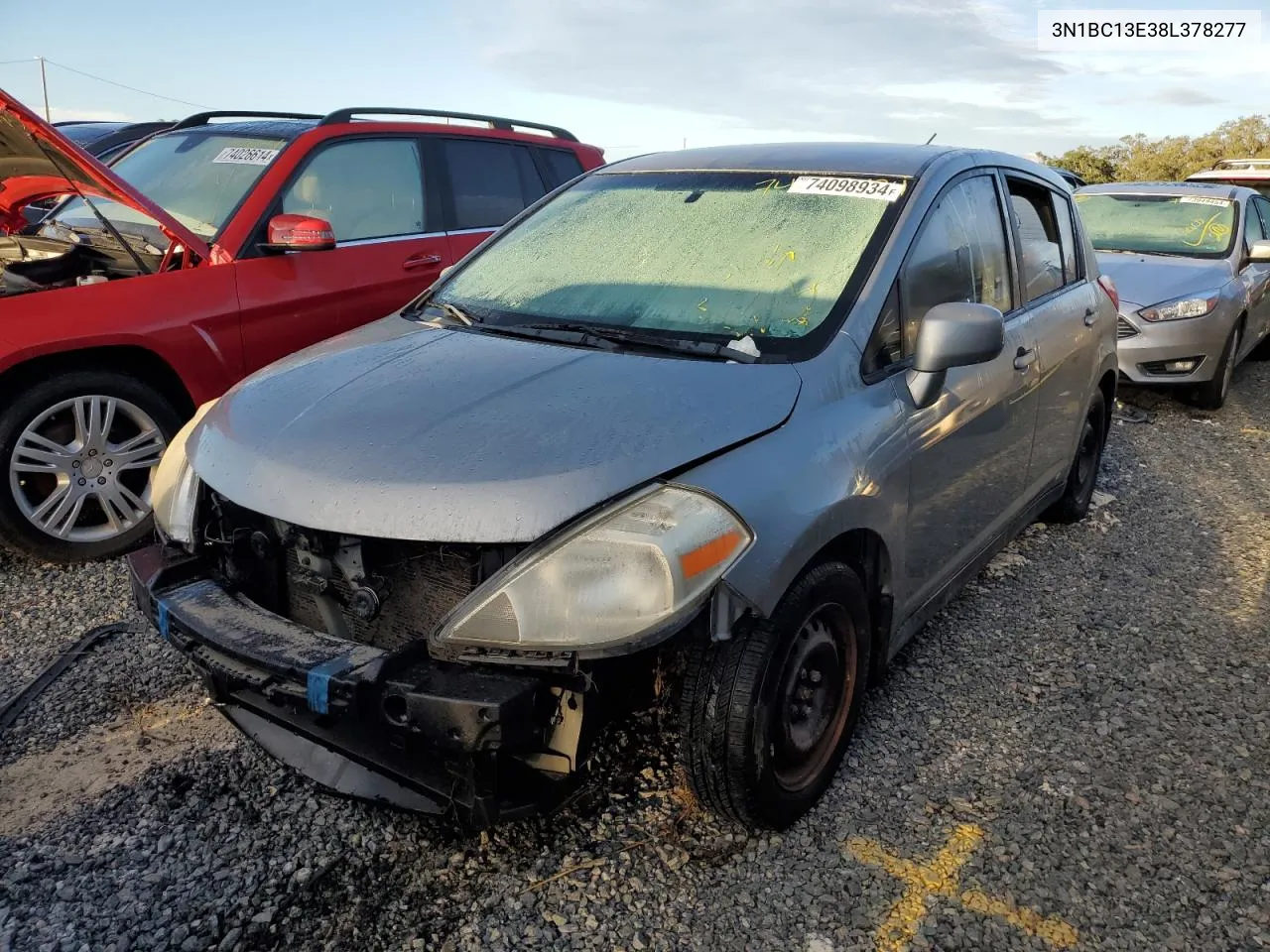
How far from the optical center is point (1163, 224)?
319 inches

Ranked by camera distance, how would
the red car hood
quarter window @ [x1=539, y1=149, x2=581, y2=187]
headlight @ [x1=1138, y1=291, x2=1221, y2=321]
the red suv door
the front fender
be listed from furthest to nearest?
headlight @ [x1=1138, y1=291, x2=1221, y2=321] → quarter window @ [x1=539, y1=149, x2=581, y2=187] → the red suv door → the red car hood → the front fender

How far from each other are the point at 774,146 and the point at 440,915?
8.63ft

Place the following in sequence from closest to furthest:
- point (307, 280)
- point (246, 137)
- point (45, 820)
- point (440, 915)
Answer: point (440, 915)
point (45, 820)
point (307, 280)
point (246, 137)

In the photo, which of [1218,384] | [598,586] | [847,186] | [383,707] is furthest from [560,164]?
[1218,384]

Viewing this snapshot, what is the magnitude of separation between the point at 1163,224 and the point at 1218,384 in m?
1.69

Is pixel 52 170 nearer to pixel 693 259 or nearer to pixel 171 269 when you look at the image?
pixel 171 269

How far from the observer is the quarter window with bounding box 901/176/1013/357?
2.75 metres

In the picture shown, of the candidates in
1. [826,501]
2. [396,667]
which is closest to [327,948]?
[396,667]

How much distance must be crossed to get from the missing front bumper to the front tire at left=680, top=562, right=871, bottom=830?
0.34 metres

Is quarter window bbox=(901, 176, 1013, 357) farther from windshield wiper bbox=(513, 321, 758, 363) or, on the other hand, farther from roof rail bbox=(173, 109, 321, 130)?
roof rail bbox=(173, 109, 321, 130)

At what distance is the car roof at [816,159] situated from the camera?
299 cm

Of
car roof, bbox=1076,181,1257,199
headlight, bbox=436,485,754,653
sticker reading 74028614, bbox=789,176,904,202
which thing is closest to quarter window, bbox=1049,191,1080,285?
sticker reading 74028614, bbox=789,176,904,202

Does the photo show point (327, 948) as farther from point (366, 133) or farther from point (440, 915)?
point (366, 133)

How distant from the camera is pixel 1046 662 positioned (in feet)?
11.0
